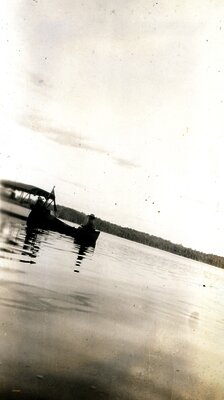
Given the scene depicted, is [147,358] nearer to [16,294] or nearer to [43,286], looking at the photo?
[16,294]

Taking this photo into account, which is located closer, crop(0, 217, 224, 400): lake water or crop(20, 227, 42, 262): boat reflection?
crop(0, 217, 224, 400): lake water

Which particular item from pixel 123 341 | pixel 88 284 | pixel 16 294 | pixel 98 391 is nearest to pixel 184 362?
pixel 123 341

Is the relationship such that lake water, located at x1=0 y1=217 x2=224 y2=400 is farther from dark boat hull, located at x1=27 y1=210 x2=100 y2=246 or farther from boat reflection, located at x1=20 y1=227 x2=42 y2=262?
dark boat hull, located at x1=27 y1=210 x2=100 y2=246

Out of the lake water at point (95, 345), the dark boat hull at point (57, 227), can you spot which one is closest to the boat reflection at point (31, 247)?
the dark boat hull at point (57, 227)

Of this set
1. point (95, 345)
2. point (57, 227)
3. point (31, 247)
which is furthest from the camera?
point (57, 227)

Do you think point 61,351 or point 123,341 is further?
point 123,341

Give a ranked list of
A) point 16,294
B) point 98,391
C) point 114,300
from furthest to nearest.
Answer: point 114,300, point 16,294, point 98,391

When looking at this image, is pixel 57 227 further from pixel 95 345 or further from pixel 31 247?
pixel 95 345

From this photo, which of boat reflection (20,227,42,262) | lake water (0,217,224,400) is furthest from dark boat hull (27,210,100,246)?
lake water (0,217,224,400)

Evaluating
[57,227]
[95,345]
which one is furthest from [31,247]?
[95,345]
